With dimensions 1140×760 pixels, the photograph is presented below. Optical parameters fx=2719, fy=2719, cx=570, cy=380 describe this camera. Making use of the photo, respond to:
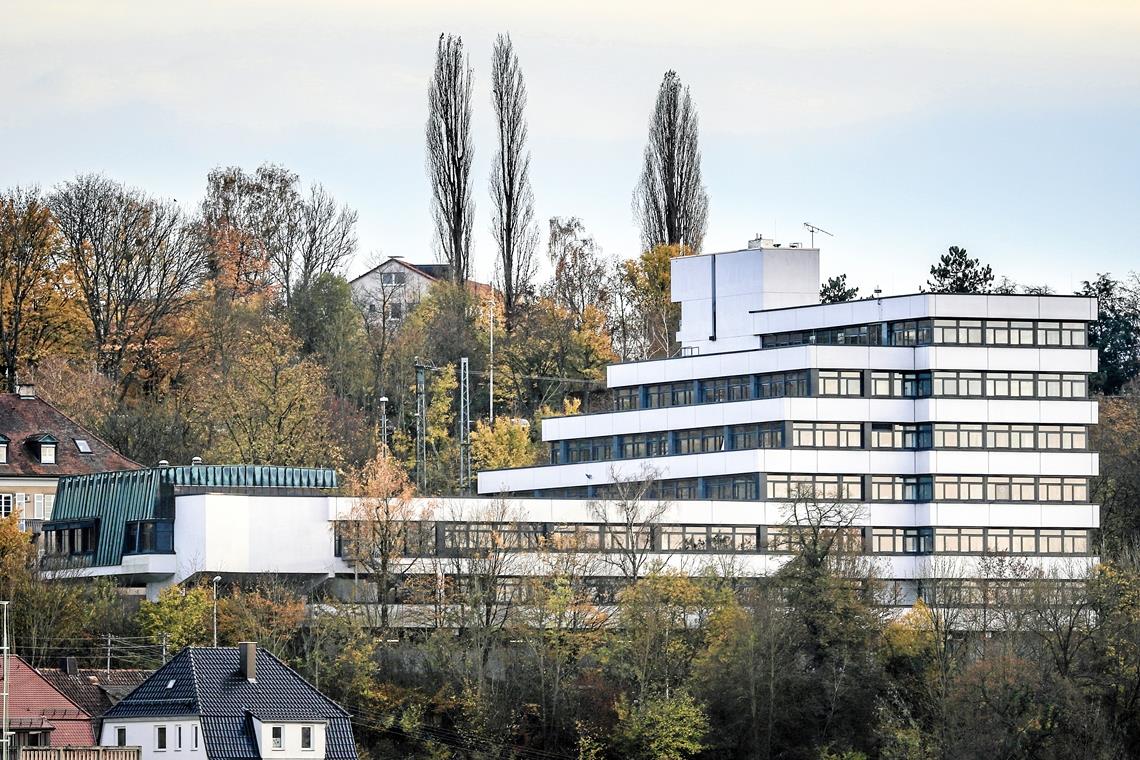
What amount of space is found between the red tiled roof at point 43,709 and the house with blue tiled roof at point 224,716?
1141 mm

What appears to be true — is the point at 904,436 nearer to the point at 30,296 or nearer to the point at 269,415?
the point at 269,415

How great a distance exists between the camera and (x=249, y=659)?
104625 mm

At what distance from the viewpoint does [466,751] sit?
350 ft

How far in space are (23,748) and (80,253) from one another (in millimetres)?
47524

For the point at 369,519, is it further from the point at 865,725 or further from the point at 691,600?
the point at 865,725

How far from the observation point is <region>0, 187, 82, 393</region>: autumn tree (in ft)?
457

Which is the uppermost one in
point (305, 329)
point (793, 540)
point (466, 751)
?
point (305, 329)

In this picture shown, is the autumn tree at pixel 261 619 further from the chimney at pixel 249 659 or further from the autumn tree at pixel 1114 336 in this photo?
the autumn tree at pixel 1114 336

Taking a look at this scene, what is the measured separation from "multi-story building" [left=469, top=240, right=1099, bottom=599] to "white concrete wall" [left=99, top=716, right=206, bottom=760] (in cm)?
3089

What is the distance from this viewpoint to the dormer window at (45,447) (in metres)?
129

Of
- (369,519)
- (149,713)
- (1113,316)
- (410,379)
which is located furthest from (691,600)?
(1113,316)

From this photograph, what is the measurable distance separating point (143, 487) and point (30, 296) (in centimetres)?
2367

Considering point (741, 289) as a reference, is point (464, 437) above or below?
below

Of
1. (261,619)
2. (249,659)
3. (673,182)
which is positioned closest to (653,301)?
(673,182)
